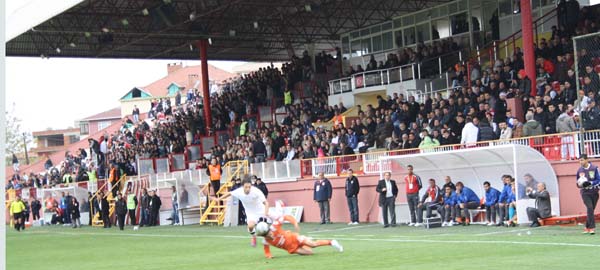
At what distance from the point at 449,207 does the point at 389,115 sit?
29.2ft

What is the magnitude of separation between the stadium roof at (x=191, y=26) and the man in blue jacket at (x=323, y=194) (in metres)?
15.2

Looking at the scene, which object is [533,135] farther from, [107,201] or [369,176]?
[107,201]

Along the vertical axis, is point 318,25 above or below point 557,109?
above

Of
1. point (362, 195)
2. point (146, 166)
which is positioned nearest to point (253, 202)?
point (362, 195)

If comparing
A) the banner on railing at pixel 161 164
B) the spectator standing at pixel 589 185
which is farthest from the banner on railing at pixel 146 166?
the spectator standing at pixel 589 185

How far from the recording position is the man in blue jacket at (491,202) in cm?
2228

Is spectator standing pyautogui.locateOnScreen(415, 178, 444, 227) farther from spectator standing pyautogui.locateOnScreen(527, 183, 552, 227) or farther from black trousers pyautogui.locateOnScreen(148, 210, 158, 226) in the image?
black trousers pyautogui.locateOnScreen(148, 210, 158, 226)

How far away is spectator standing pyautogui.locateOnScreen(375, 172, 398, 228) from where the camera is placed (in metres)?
25.5

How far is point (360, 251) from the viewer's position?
16891 millimetres

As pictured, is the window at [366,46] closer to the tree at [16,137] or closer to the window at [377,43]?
the window at [377,43]

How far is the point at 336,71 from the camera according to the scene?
50250mm

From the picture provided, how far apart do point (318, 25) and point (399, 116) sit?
74.7ft

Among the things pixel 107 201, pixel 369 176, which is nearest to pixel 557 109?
pixel 369 176

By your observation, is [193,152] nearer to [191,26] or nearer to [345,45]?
[191,26]
